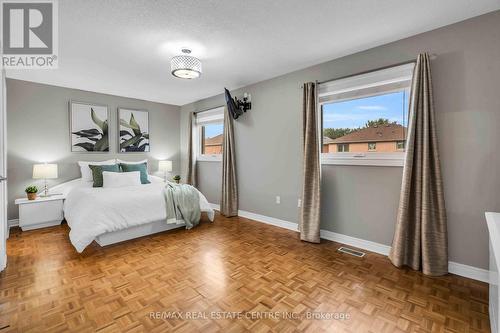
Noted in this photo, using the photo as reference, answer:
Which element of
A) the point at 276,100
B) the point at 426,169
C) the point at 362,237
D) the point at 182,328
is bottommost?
the point at 182,328

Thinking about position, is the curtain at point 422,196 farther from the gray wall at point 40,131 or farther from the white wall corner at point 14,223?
the white wall corner at point 14,223

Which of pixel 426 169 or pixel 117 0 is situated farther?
pixel 426 169

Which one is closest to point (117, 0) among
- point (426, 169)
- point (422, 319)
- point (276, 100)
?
point (276, 100)

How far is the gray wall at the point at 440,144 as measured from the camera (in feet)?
6.97

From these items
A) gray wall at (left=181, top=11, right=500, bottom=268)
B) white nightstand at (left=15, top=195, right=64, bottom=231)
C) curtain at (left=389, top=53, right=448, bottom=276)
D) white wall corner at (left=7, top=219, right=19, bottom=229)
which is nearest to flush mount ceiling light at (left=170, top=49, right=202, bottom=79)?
gray wall at (left=181, top=11, right=500, bottom=268)

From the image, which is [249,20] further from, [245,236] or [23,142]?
[23,142]

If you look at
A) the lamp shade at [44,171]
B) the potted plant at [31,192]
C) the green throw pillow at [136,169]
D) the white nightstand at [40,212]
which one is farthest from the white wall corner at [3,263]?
the green throw pillow at [136,169]

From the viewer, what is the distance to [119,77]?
12.3ft

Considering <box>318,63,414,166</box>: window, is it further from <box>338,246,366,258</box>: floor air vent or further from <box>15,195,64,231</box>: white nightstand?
<box>15,195,64,231</box>: white nightstand

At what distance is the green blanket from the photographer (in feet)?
11.4

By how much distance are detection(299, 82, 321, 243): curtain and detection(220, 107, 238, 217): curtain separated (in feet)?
5.04

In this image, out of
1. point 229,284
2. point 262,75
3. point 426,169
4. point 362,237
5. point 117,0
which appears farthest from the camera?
point 262,75

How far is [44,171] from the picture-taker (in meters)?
3.71

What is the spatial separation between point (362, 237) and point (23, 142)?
17.2 feet
